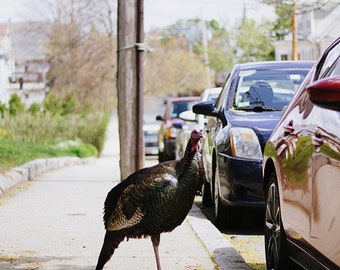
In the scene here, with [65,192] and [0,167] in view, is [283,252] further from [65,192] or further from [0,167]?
[0,167]

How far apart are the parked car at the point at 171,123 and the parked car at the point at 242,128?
40.6 ft

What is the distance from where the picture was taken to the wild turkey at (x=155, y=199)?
7016mm

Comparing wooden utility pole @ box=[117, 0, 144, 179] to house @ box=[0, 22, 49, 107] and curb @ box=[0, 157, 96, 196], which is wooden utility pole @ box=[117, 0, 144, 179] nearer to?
curb @ box=[0, 157, 96, 196]

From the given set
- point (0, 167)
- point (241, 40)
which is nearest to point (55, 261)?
point (0, 167)

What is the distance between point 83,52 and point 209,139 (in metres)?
49.0

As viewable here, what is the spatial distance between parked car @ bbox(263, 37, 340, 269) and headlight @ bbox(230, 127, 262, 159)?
8.28 ft

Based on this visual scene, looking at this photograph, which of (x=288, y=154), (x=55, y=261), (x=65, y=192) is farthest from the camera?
(x=65, y=192)

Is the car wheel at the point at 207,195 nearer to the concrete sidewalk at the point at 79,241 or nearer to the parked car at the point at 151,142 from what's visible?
the concrete sidewalk at the point at 79,241

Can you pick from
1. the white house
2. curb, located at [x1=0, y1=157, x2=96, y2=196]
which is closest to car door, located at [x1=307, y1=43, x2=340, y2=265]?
curb, located at [x1=0, y1=157, x2=96, y2=196]

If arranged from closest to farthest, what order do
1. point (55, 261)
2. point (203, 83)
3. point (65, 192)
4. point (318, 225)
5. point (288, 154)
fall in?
1. point (318, 225)
2. point (288, 154)
3. point (55, 261)
4. point (65, 192)
5. point (203, 83)

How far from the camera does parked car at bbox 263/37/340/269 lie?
5.39 metres

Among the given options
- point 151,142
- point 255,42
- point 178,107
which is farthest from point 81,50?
point 178,107

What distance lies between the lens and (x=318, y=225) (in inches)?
229

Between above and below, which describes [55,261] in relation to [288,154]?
below
